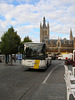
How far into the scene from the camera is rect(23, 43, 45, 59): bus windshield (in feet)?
50.6

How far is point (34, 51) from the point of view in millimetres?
15555

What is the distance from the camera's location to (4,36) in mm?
23203

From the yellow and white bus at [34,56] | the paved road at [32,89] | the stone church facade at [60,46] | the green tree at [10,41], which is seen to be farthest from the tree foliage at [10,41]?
the stone church facade at [60,46]

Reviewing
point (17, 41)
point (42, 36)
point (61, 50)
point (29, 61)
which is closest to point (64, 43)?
point (61, 50)

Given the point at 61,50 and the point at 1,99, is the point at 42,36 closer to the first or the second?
the point at 61,50

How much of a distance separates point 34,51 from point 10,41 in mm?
8220

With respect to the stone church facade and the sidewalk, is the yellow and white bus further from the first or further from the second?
the stone church facade

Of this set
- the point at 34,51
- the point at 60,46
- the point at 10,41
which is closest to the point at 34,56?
the point at 34,51

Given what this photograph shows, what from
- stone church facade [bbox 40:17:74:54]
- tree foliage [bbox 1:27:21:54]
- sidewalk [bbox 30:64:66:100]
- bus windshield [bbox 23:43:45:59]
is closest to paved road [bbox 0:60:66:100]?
sidewalk [bbox 30:64:66:100]

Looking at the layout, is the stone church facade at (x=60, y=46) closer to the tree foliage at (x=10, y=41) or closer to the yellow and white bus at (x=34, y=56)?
the tree foliage at (x=10, y=41)

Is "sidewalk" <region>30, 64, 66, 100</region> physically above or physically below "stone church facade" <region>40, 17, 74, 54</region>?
below

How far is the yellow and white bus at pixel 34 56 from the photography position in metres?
15.2

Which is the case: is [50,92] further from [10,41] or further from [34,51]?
[10,41]

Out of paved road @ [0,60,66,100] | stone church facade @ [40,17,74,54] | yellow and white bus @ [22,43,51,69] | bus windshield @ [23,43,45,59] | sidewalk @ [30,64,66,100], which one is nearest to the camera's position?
sidewalk @ [30,64,66,100]
